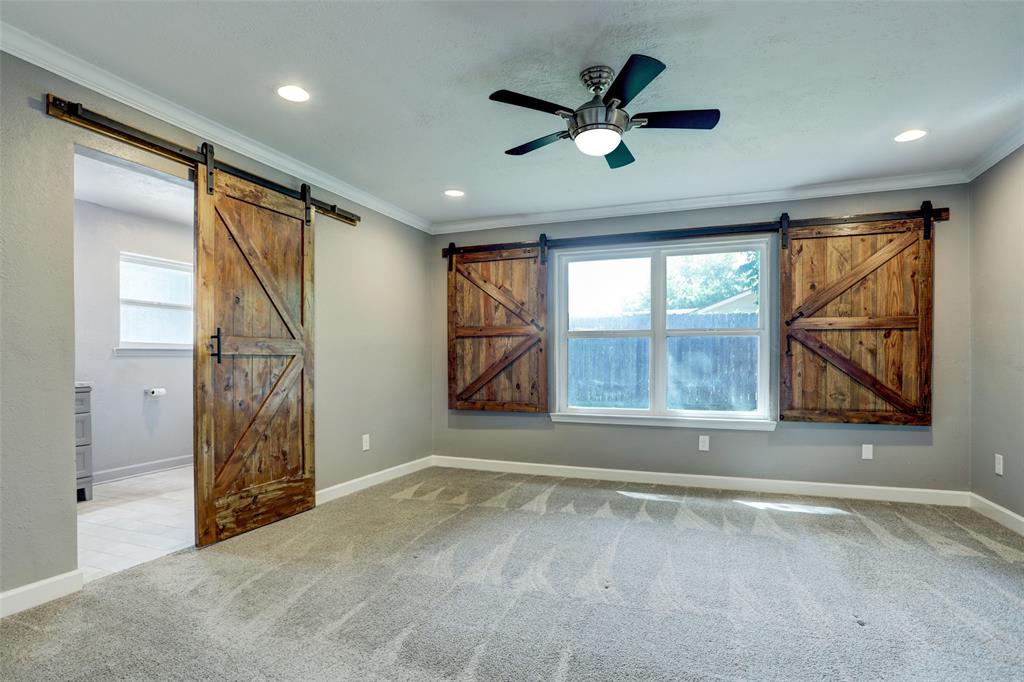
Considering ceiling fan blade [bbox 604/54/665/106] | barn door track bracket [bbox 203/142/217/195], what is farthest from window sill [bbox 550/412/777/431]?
barn door track bracket [bbox 203/142/217/195]

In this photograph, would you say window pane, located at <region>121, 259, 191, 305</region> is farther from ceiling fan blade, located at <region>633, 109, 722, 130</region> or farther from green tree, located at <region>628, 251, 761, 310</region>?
ceiling fan blade, located at <region>633, 109, 722, 130</region>

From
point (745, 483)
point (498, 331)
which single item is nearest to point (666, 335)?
point (745, 483)

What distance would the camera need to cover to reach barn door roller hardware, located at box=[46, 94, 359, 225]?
2508mm

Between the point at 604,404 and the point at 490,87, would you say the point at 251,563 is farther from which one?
the point at 604,404

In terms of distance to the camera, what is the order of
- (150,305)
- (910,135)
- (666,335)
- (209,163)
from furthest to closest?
(150,305), (666,335), (910,135), (209,163)

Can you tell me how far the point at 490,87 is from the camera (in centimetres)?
275

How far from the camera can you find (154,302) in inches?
219

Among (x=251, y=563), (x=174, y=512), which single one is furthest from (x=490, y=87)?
(x=174, y=512)

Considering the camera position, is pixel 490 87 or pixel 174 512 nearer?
pixel 490 87

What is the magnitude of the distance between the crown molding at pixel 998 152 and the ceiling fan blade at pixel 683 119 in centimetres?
226

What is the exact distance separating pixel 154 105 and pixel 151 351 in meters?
3.38

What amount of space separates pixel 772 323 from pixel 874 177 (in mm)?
1327

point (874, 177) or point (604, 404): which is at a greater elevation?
point (874, 177)

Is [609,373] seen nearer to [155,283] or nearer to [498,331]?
[498,331]
